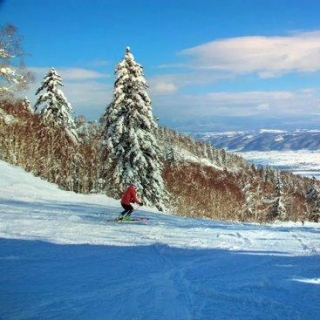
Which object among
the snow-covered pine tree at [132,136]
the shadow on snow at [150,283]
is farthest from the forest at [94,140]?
the shadow on snow at [150,283]

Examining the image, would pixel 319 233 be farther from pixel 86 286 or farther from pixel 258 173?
pixel 258 173

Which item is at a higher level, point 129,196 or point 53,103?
point 53,103

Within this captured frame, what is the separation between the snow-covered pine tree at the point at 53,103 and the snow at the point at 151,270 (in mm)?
24506

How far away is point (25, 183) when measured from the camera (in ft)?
96.2

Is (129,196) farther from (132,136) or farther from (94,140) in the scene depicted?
(94,140)

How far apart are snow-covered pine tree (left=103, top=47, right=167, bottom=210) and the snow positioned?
559 inches

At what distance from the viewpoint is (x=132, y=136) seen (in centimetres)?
3325

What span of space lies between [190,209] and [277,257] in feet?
161

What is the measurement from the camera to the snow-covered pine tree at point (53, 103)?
43.0 meters

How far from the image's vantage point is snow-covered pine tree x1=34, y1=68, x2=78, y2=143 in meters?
43.0

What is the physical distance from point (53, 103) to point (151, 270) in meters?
34.2

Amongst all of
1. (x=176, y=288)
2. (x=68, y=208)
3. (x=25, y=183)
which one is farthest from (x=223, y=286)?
(x=25, y=183)

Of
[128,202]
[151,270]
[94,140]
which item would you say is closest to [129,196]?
[128,202]

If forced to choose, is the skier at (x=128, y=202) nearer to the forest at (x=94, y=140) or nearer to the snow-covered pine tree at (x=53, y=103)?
the forest at (x=94, y=140)
